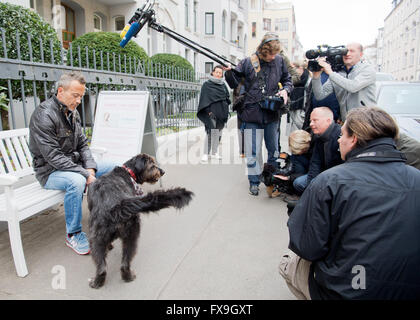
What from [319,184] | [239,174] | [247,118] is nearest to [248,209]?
[247,118]

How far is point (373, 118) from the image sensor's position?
5.73 feet

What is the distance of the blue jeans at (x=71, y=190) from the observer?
3189 mm

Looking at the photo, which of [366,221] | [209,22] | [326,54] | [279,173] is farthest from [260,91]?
[209,22]

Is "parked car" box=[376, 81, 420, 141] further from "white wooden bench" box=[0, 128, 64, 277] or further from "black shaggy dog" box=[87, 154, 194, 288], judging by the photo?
"white wooden bench" box=[0, 128, 64, 277]

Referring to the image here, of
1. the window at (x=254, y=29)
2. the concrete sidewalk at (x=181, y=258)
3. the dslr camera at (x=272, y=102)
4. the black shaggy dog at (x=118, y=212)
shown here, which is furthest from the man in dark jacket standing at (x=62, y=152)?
the window at (x=254, y=29)

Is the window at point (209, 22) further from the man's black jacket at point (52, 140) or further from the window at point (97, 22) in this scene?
the man's black jacket at point (52, 140)

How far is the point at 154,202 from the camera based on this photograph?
238 centimetres

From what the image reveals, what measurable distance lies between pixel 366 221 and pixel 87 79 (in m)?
4.86

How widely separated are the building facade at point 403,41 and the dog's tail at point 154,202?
166 feet

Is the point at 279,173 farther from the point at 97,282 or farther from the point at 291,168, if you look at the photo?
the point at 97,282

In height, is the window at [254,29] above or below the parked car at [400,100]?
above

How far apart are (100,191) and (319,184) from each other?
1913mm
